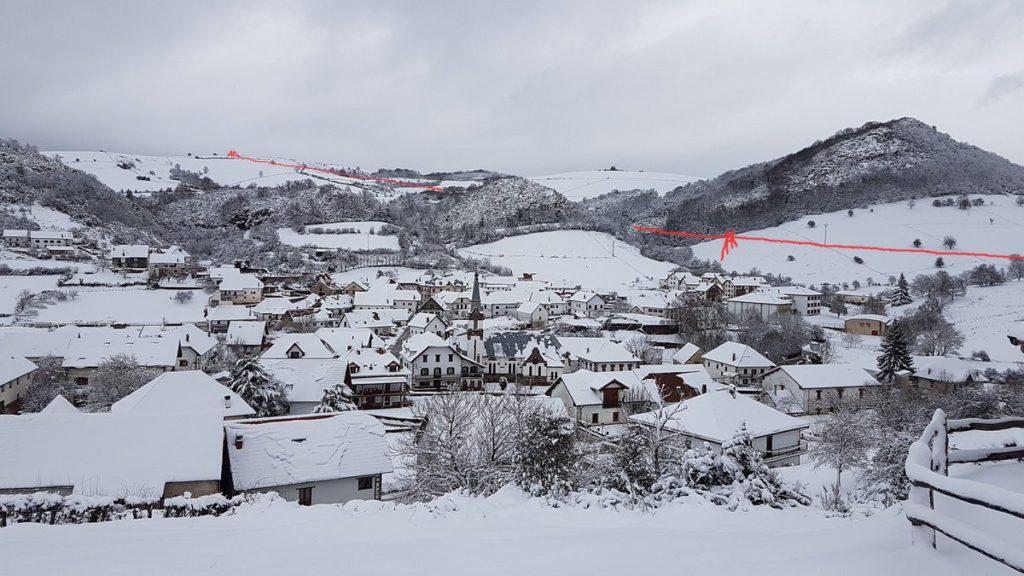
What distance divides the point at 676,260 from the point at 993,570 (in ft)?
377

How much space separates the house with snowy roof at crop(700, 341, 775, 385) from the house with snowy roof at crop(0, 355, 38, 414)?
47.8 metres

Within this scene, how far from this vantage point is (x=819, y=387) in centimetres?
3634

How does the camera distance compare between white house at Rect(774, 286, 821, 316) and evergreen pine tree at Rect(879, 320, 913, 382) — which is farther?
white house at Rect(774, 286, 821, 316)

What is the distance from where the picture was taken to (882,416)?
76.5ft

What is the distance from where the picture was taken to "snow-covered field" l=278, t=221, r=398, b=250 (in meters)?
117

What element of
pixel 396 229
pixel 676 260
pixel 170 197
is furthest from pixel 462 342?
pixel 170 197

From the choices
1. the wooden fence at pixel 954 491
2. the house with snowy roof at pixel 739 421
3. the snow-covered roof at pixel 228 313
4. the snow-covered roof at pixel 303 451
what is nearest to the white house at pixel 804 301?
the house with snowy roof at pixel 739 421

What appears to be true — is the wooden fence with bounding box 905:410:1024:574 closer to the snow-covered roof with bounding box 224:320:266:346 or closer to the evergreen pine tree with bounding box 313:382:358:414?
the evergreen pine tree with bounding box 313:382:358:414

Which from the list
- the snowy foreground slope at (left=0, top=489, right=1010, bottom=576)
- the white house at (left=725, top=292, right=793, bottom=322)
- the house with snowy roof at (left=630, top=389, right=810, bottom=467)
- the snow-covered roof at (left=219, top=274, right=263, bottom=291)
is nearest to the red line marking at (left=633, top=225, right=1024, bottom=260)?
the white house at (left=725, top=292, right=793, bottom=322)

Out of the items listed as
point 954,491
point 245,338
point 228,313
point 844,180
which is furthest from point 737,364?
point 844,180

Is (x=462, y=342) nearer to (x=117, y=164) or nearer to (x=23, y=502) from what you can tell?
(x=23, y=502)

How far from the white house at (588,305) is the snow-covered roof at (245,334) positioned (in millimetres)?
37693

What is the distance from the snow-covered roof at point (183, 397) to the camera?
22797 millimetres

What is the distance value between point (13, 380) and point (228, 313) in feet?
101
